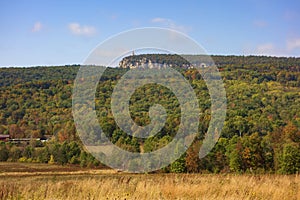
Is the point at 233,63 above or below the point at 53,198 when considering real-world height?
above

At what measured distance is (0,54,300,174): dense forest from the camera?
39.8m

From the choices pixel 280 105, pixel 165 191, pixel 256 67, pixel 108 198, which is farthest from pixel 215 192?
pixel 256 67

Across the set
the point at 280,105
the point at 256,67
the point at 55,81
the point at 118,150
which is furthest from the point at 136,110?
the point at 256,67

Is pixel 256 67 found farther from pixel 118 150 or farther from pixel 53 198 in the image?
pixel 53 198

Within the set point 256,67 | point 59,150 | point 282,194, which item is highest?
point 256,67

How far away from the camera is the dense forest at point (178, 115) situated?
130 ft

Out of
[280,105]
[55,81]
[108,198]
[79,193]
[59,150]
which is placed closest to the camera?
[108,198]

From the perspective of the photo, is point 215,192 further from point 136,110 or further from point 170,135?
point 136,110

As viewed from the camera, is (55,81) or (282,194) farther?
(55,81)

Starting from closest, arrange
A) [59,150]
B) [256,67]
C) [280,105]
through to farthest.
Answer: [59,150] < [280,105] < [256,67]

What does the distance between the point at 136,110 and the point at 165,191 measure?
49.6 m

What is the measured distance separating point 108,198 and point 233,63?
10518 centimetres

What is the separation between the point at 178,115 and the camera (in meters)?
54.5

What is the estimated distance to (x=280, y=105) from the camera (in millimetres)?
80000
